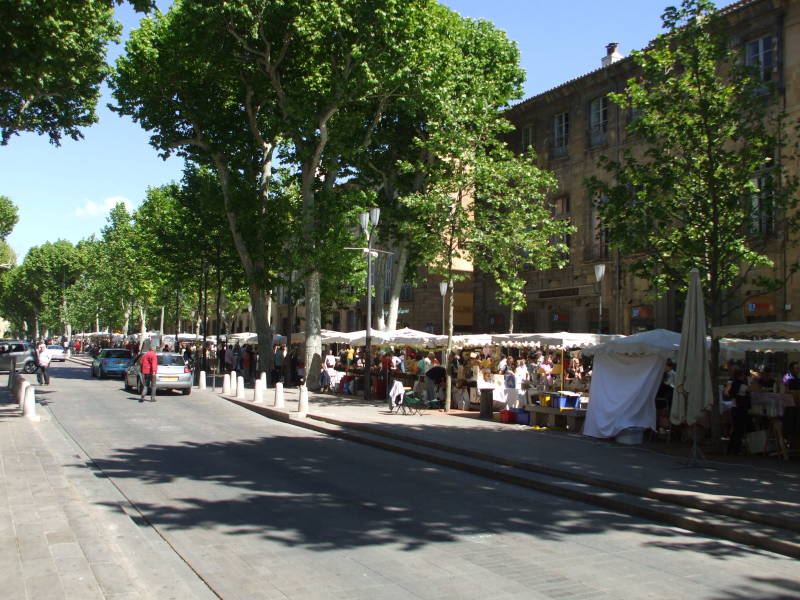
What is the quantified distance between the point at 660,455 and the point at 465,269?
3244cm

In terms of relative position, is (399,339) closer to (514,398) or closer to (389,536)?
(514,398)

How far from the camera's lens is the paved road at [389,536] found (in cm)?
570

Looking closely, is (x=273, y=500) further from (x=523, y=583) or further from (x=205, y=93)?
(x=205, y=93)

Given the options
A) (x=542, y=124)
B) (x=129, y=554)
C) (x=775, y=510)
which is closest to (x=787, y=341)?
(x=775, y=510)

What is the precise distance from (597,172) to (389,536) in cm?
2591

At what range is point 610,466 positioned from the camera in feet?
37.8

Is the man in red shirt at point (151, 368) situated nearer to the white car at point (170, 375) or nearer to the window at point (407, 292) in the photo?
the white car at point (170, 375)

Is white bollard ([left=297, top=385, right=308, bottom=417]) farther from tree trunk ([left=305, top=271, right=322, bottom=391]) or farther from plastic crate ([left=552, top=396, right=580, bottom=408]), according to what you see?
tree trunk ([left=305, top=271, right=322, bottom=391])

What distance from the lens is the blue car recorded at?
3481 cm

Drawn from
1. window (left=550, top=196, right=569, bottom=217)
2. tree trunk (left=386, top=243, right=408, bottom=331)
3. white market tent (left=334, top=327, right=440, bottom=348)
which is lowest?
white market tent (left=334, top=327, right=440, bottom=348)

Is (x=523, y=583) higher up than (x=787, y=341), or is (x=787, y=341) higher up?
(x=787, y=341)

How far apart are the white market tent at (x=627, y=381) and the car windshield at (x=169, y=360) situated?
1593 cm

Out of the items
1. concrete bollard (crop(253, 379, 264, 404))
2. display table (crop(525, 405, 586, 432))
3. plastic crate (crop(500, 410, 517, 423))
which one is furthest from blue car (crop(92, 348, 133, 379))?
display table (crop(525, 405, 586, 432))

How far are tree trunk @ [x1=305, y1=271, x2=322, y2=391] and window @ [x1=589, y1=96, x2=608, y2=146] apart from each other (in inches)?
510
